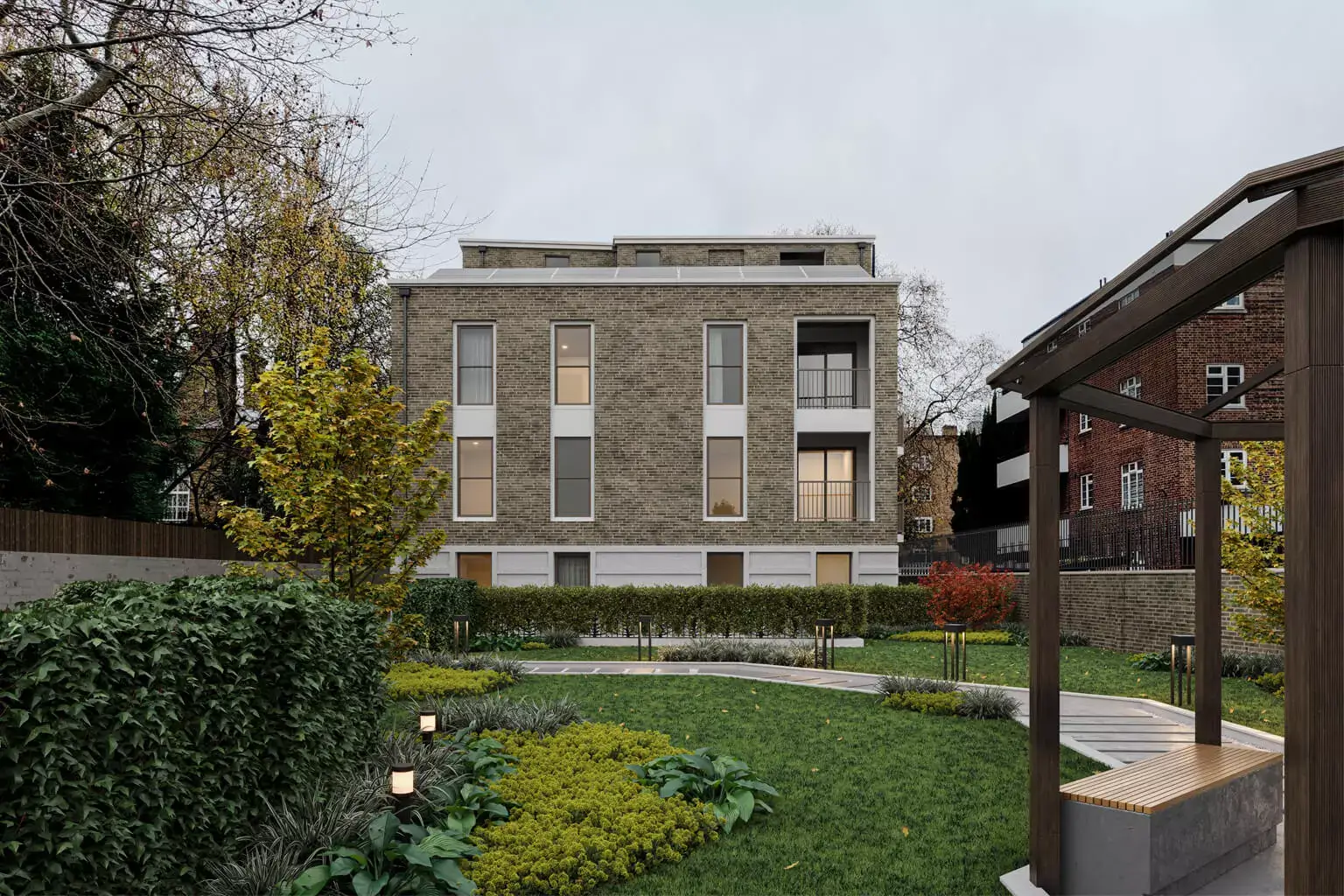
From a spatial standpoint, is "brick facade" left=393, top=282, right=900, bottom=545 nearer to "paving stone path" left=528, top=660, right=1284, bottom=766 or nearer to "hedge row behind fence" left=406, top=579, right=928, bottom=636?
"hedge row behind fence" left=406, top=579, right=928, bottom=636

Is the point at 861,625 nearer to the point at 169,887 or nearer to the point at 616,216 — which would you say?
the point at 169,887

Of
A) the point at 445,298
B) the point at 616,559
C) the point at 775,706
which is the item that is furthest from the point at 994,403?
the point at 775,706

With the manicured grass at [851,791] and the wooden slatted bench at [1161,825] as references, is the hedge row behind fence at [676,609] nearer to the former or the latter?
the manicured grass at [851,791]

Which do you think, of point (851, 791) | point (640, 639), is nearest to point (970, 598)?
point (640, 639)

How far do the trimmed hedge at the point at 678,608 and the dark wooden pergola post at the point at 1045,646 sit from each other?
15699 mm

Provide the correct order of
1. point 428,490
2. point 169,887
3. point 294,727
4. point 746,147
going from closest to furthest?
point 169,887 → point 294,727 → point 428,490 → point 746,147

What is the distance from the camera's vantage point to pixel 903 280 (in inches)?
1380

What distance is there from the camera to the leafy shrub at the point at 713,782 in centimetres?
614

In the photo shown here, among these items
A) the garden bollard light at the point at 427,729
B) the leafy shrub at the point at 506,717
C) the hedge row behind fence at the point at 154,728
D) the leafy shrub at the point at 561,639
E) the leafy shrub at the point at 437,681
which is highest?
the hedge row behind fence at the point at 154,728

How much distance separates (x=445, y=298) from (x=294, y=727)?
61.3ft

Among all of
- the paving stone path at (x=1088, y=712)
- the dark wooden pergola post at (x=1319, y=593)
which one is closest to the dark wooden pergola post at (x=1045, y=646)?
the paving stone path at (x=1088, y=712)

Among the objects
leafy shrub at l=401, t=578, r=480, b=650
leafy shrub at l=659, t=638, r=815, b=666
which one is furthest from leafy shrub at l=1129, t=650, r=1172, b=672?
leafy shrub at l=401, t=578, r=480, b=650

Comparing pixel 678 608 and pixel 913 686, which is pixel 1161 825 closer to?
pixel 913 686

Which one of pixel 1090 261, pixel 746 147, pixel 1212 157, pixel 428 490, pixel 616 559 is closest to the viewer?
pixel 428 490
